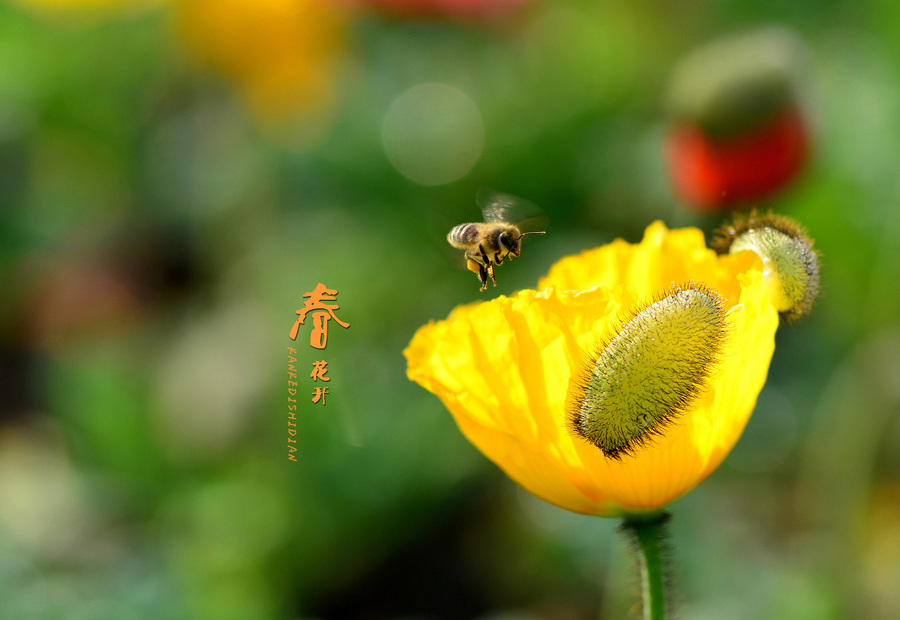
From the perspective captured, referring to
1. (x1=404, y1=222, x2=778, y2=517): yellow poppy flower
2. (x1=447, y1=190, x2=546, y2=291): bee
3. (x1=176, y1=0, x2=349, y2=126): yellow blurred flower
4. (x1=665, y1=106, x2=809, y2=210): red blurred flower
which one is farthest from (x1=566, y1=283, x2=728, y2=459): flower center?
(x1=176, y1=0, x2=349, y2=126): yellow blurred flower

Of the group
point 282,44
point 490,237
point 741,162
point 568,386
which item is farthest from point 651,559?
point 282,44

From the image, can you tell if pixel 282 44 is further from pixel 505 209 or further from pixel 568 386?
pixel 568 386

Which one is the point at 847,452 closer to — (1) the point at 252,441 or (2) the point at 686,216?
(2) the point at 686,216

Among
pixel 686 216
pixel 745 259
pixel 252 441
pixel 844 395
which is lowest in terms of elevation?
pixel 745 259

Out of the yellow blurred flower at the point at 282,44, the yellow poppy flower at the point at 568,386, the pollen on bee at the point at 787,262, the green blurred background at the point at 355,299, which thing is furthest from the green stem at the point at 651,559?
the yellow blurred flower at the point at 282,44

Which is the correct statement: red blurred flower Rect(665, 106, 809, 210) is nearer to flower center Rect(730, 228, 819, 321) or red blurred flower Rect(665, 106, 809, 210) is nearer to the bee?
the bee

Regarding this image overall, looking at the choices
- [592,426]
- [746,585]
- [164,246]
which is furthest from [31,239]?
[592,426]
